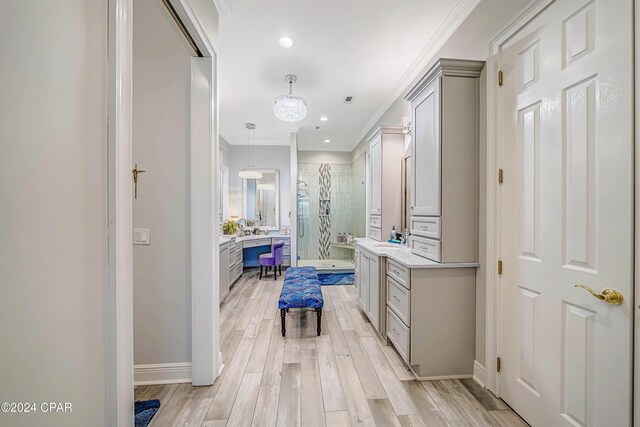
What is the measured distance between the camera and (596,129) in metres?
1.23

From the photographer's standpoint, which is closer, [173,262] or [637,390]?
[637,390]

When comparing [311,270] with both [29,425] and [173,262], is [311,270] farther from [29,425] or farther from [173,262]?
[29,425]

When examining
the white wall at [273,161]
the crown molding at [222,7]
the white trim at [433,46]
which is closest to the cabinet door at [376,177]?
the white trim at [433,46]

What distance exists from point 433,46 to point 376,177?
1685 millimetres

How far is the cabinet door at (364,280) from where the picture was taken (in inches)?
125

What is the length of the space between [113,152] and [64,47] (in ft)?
0.92

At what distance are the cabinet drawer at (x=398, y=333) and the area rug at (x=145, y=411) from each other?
1815mm

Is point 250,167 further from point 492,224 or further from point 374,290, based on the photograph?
point 492,224

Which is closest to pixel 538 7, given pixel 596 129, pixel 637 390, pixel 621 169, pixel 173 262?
pixel 596 129

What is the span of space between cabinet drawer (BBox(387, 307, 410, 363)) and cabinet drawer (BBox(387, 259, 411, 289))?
336 millimetres

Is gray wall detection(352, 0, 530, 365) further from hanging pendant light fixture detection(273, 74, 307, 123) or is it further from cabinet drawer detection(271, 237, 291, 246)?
cabinet drawer detection(271, 237, 291, 246)

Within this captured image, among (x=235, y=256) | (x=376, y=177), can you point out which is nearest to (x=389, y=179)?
(x=376, y=177)

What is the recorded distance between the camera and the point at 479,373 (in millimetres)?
2000

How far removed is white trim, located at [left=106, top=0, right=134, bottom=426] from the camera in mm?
829
